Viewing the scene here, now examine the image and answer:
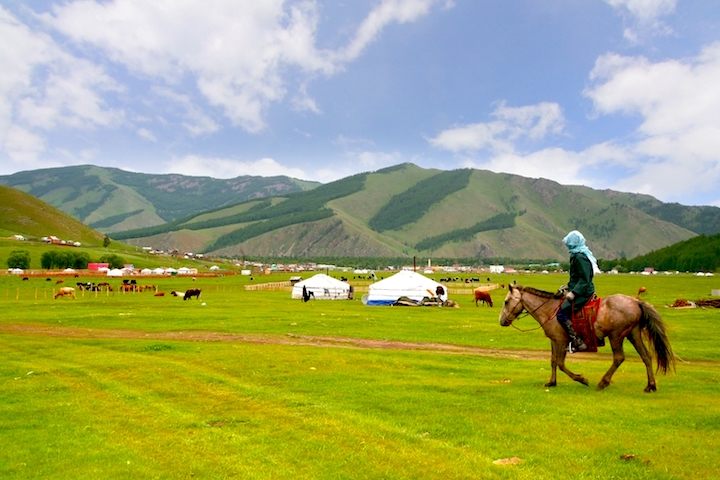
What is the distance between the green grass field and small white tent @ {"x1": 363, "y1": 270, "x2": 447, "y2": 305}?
3137 centimetres

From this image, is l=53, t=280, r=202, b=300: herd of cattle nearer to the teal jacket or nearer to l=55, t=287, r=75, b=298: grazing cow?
l=55, t=287, r=75, b=298: grazing cow

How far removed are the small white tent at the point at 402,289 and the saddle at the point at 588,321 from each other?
3886 cm

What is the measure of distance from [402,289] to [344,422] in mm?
43577

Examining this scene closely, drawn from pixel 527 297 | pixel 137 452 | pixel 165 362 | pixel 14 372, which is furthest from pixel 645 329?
pixel 14 372

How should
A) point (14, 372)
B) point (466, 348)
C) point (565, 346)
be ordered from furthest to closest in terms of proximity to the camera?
1. point (466, 348)
2. point (14, 372)
3. point (565, 346)

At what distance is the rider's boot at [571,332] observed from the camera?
501 inches

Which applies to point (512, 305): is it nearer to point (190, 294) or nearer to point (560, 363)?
point (560, 363)

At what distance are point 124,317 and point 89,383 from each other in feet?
76.5

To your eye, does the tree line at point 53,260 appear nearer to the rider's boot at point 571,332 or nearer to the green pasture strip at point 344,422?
the green pasture strip at point 344,422

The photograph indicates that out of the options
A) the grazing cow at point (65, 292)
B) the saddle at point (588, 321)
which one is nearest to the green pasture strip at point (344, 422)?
the saddle at point (588, 321)

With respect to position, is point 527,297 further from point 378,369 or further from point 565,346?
point 378,369

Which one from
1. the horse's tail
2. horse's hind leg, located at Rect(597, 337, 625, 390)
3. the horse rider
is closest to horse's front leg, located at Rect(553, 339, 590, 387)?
the horse rider

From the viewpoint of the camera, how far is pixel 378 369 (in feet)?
51.4

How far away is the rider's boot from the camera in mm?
12734
